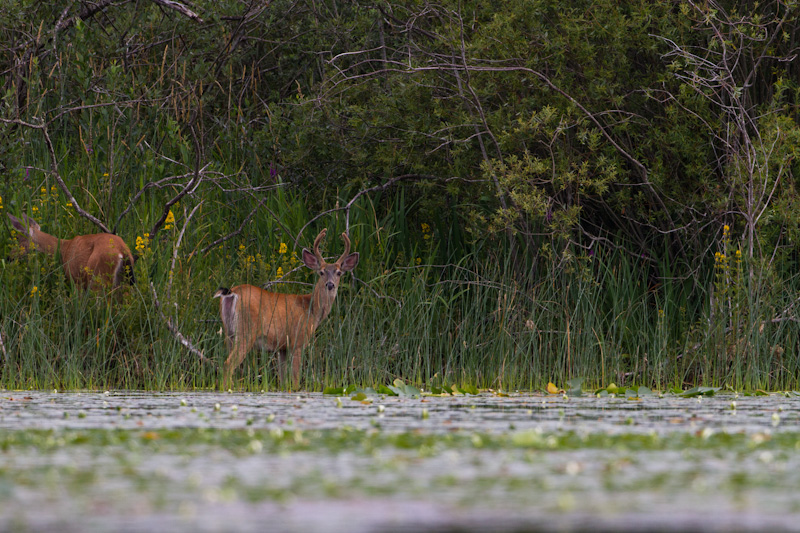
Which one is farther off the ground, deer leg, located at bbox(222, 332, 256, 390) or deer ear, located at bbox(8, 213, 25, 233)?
deer ear, located at bbox(8, 213, 25, 233)

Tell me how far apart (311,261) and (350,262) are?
347mm

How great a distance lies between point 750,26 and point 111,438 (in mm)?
7080

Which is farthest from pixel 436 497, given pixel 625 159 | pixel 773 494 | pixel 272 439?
pixel 625 159

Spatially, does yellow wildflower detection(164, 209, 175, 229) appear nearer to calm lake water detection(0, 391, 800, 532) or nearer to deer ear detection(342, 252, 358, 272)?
deer ear detection(342, 252, 358, 272)

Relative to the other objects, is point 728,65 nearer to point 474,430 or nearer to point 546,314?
point 546,314

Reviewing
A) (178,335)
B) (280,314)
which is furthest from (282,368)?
(178,335)

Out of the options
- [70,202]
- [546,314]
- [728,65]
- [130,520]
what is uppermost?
[728,65]

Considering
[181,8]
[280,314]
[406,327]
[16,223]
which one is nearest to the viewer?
[406,327]

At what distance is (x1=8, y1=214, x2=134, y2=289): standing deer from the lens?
912 centimetres

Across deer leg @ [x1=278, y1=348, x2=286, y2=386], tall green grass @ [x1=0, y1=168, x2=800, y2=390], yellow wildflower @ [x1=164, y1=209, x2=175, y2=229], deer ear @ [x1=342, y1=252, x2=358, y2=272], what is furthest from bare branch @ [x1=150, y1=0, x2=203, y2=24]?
deer leg @ [x1=278, y1=348, x2=286, y2=386]

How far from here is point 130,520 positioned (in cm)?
299

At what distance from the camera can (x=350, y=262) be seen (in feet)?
32.8

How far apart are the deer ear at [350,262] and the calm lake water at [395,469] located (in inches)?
146

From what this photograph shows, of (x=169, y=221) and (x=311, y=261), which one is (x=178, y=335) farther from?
(x=311, y=261)
